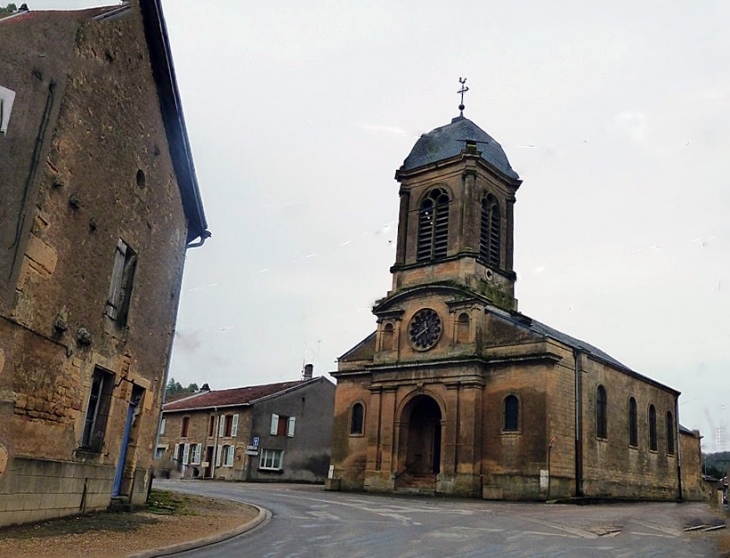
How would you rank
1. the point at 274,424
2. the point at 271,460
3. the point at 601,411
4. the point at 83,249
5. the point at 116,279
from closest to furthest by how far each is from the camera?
the point at 83,249
the point at 116,279
the point at 601,411
the point at 271,460
the point at 274,424

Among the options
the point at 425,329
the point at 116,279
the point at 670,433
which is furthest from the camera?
the point at 670,433

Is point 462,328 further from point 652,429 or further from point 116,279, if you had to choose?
point 116,279

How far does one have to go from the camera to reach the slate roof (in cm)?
4209

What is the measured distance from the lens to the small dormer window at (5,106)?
31.9 feet

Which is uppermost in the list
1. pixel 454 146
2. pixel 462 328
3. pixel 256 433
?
pixel 454 146

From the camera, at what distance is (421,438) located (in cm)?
3228

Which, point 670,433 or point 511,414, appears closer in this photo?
point 511,414

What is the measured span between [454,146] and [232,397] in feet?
71.0

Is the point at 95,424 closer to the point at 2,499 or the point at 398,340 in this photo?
the point at 2,499

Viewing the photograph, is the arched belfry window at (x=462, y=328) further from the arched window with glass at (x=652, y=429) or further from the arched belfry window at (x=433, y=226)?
the arched window with glass at (x=652, y=429)

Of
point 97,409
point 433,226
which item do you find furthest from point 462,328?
point 97,409

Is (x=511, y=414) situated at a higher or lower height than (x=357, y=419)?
higher

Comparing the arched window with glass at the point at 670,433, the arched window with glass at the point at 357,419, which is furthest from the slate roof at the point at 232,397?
the arched window with glass at the point at 670,433

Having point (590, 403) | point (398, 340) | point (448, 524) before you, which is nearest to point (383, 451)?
point (398, 340)
